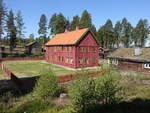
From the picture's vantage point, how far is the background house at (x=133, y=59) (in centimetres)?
2756

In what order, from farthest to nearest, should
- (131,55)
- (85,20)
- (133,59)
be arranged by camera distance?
(85,20), (131,55), (133,59)

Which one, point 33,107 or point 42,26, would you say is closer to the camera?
point 33,107

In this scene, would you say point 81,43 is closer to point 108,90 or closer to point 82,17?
point 108,90

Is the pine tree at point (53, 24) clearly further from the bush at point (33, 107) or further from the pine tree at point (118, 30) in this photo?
the bush at point (33, 107)

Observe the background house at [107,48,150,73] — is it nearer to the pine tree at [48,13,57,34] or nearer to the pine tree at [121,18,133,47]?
the pine tree at [48,13,57,34]

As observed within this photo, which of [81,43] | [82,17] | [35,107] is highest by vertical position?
[82,17]

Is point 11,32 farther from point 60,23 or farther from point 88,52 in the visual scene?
point 88,52

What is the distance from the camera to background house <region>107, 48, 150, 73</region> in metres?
27.6

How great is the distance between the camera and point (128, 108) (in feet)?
36.1

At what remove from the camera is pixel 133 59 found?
29047 mm

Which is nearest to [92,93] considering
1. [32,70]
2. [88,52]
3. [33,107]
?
[33,107]

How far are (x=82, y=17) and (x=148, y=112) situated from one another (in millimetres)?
57383

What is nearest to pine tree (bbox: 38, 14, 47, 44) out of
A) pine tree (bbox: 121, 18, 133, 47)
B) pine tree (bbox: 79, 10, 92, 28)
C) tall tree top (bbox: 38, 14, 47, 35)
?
tall tree top (bbox: 38, 14, 47, 35)

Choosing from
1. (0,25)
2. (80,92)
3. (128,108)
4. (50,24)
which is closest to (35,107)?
(80,92)
